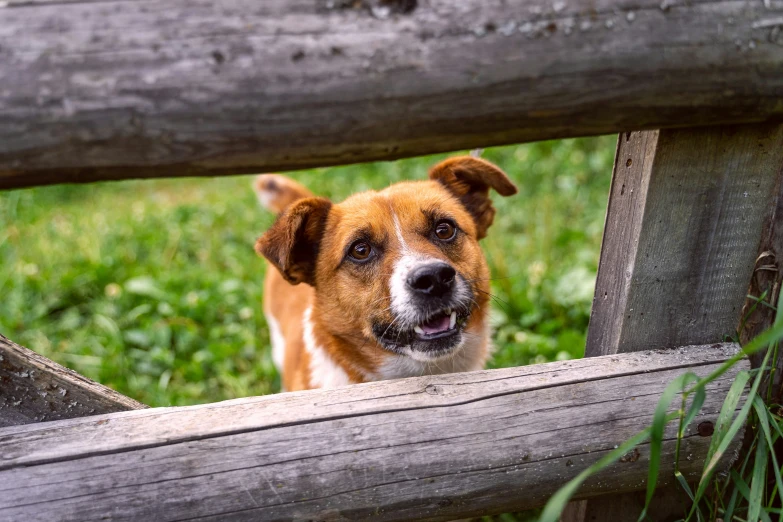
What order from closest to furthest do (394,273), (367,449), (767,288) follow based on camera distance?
(367,449), (767,288), (394,273)

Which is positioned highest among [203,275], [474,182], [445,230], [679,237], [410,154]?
[410,154]

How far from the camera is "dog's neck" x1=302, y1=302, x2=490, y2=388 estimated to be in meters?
2.76

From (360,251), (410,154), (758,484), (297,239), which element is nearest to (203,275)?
(297,239)

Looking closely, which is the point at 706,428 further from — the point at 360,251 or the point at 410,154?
the point at 360,251

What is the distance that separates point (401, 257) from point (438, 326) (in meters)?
0.30

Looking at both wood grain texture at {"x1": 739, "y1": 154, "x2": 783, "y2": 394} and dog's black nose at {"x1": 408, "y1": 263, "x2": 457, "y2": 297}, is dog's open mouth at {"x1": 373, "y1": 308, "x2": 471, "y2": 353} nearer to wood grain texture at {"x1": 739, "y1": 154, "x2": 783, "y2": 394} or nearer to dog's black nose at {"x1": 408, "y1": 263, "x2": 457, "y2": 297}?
dog's black nose at {"x1": 408, "y1": 263, "x2": 457, "y2": 297}

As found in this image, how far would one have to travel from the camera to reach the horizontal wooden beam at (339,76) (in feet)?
4.51

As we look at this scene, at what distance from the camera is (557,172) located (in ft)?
19.2

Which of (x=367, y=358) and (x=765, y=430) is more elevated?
(x=765, y=430)

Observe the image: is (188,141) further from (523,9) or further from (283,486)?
(283,486)

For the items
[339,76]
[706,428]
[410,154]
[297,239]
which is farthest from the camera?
[297,239]

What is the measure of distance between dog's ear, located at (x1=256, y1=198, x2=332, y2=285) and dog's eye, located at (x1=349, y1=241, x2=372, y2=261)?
8.9 inches

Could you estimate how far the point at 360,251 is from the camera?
2.77 meters

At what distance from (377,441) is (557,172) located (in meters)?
4.47
